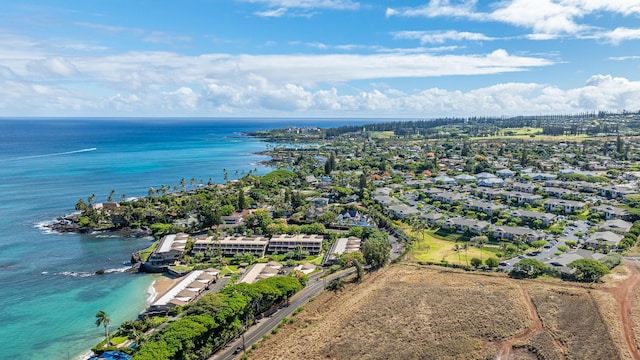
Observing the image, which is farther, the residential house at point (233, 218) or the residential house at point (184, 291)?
the residential house at point (233, 218)

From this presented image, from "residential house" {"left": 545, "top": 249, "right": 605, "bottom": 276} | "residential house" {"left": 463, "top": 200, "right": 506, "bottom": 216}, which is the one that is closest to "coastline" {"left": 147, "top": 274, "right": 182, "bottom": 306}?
"residential house" {"left": 545, "top": 249, "right": 605, "bottom": 276}

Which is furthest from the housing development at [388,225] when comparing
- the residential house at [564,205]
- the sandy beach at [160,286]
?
the sandy beach at [160,286]

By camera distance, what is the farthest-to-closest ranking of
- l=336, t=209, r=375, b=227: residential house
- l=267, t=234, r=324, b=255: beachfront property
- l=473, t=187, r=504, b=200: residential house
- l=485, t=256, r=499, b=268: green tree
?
1. l=473, t=187, r=504, b=200: residential house
2. l=336, t=209, r=375, b=227: residential house
3. l=267, t=234, r=324, b=255: beachfront property
4. l=485, t=256, r=499, b=268: green tree

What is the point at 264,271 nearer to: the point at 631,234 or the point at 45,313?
the point at 45,313

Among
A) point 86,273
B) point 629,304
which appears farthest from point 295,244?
point 629,304

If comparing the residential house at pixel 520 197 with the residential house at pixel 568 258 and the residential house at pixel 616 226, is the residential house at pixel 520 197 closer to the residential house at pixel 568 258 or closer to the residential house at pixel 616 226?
the residential house at pixel 616 226

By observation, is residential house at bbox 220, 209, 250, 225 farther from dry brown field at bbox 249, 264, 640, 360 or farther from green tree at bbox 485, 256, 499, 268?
green tree at bbox 485, 256, 499, 268

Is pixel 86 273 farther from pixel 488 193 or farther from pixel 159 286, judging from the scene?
pixel 488 193

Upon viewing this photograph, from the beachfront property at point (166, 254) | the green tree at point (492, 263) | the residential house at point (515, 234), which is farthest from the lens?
A: the residential house at point (515, 234)
